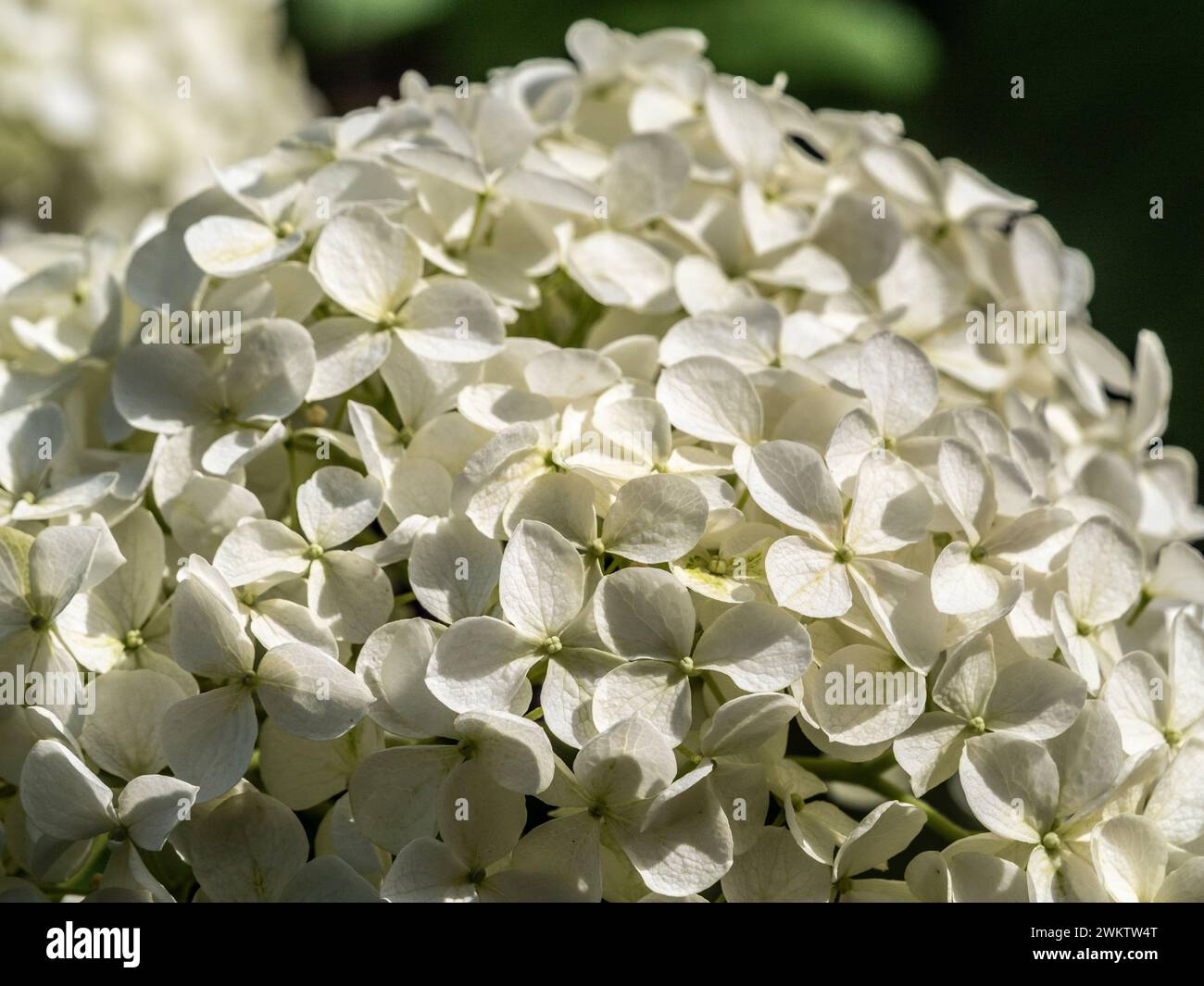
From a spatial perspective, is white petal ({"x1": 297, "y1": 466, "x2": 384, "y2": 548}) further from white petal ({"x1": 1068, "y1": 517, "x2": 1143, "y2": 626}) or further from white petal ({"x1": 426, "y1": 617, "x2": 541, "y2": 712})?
white petal ({"x1": 1068, "y1": 517, "x2": 1143, "y2": 626})

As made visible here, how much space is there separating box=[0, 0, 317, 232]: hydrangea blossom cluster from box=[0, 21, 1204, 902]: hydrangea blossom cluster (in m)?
0.46

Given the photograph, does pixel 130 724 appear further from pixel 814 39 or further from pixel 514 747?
pixel 814 39

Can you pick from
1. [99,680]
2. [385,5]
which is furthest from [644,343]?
[385,5]

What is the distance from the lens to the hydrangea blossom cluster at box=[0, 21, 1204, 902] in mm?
324

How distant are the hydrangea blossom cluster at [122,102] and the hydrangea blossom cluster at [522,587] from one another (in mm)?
463

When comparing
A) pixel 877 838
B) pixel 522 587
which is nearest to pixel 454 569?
pixel 522 587

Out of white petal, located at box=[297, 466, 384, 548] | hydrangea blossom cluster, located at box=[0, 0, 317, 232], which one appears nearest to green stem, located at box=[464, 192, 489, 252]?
white petal, located at box=[297, 466, 384, 548]

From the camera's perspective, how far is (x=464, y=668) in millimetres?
324

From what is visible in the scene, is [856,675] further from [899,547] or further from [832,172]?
[832,172]
